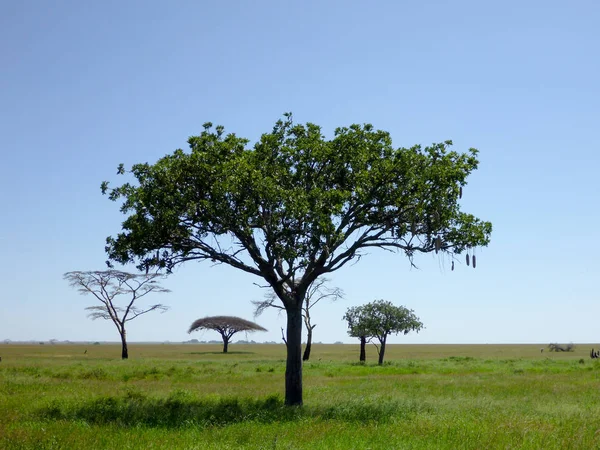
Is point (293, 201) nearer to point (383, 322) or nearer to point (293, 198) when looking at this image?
point (293, 198)

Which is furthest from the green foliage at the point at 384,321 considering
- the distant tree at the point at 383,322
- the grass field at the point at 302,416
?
the grass field at the point at 302,416

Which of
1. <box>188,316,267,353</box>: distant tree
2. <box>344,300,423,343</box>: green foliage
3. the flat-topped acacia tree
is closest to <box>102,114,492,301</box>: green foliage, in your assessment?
the flat-topped acacia tree

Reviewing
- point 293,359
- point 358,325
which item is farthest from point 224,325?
point 293,359

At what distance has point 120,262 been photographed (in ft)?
85.5

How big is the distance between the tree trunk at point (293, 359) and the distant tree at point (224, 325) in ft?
320

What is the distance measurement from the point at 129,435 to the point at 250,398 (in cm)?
1069

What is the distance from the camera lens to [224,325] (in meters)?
122

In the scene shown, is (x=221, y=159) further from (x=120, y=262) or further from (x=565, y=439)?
(x=565, y=439)

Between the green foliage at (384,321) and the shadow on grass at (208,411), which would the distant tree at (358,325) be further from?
the shadow on grass at (208,411)

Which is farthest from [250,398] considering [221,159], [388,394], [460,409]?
[221,159]

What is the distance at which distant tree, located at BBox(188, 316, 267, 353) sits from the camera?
121188 mm

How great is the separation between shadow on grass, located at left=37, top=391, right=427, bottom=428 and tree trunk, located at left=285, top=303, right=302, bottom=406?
704mm

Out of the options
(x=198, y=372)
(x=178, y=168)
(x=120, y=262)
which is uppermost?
(x=178, y=168)

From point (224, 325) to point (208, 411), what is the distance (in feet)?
Result: 331
